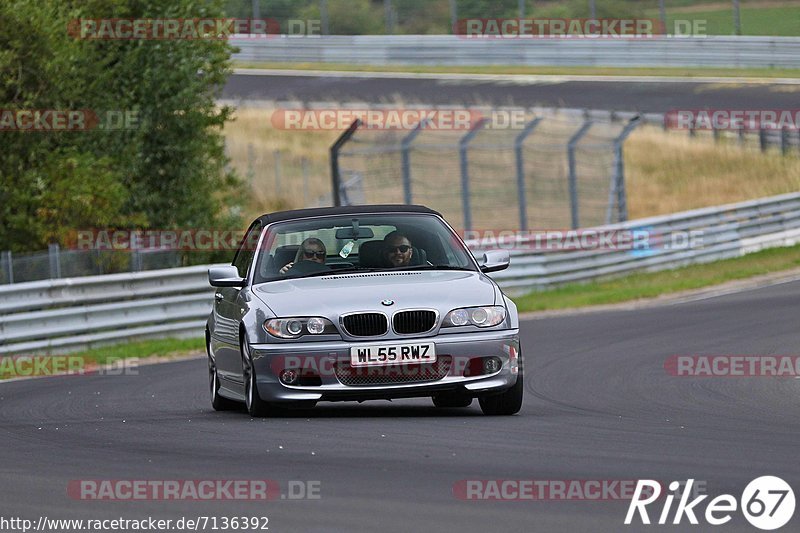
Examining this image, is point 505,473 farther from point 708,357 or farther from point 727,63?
point 727,63

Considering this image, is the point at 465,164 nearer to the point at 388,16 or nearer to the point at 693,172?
the point at 693,172

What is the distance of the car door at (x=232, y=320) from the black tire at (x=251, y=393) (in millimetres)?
266

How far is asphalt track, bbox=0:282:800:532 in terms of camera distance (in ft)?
21.5

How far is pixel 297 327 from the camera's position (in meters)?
9.85

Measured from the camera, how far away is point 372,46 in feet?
161

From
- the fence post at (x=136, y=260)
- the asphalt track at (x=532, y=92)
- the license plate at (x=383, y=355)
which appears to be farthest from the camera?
the asphalt track at (x=532, y=92)

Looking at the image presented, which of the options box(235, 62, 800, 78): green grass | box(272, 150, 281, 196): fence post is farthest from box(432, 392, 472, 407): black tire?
box(235, 62, 800, 78): green grass

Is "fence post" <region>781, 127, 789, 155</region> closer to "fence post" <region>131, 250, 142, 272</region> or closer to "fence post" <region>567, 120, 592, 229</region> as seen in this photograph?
"fence post" <region>567, 120, 592, 229</region>

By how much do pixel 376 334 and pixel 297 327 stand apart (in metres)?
0.51

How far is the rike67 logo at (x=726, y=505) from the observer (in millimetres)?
6148

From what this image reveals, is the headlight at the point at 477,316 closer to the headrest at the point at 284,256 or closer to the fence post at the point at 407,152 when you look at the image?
the headrest at the point at 284,256

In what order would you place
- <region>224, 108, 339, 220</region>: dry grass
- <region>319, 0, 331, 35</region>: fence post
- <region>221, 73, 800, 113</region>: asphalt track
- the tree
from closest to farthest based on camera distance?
the tree
<region>224, 108, 339, 220</region>: dry grass
<region>221, 73, 800, 113</region>: asphalt track
<region>319, 0, 331, 35</region>: fence post

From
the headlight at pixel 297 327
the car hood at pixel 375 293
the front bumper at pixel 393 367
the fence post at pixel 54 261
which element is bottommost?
the fence post at pixel 54 261

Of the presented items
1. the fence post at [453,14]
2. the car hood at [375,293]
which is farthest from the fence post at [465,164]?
the fence post at [453,14]
